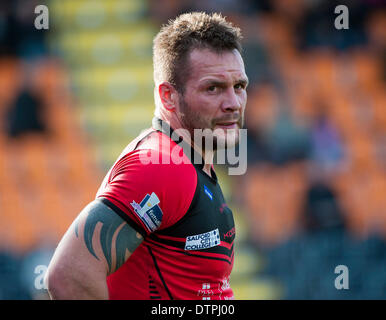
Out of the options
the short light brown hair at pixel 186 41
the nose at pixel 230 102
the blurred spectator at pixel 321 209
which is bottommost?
the blurred spectator at pixel 321 209

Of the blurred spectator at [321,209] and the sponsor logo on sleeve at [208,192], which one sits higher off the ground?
the sponsor logo on sleeve at [208,192]

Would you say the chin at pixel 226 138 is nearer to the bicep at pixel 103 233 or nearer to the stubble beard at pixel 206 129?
the stubble beard at pixel 206 129

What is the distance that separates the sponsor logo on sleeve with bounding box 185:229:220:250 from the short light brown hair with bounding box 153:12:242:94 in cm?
74

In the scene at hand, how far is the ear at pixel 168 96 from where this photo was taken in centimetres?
291

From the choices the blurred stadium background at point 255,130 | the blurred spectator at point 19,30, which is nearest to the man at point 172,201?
the blurred stadium background at point 255,130

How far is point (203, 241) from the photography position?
260 centimetres

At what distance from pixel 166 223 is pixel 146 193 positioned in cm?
18

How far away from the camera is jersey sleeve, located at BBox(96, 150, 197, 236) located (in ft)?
7.75

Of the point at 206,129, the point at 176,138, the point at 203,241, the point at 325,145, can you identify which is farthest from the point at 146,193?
the point at 325,145

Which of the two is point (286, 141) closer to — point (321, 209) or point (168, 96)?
point (321, 209)

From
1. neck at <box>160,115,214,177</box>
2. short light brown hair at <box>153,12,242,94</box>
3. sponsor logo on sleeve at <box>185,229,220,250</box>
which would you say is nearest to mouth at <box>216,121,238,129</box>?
neck at <box>160,115,214,177</box>

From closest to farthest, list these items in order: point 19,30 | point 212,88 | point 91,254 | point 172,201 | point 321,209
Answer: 1. point 91,254
2. point 172,201
3. point 212,88
4. point 321,209
5. point 19,30

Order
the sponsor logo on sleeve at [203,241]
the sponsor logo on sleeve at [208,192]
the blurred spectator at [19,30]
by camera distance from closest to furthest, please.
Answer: the sponsor logo on sleeve at [203,241] → the sponsor logo on sleeve at [208,192] → the blurred spectator at [19,30]

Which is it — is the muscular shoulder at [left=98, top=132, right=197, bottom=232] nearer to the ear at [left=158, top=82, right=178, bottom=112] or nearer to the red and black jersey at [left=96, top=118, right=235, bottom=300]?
the red and black jersey at [left=96, top=118, right=235, bottom=300]
